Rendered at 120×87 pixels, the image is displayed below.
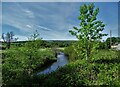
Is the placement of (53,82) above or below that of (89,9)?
below

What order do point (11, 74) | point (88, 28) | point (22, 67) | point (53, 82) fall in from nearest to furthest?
point (53, 82), point (11, 74), point (88, 28), point (22, 67)

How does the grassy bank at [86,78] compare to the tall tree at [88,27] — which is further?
the tall tree at [88,27]

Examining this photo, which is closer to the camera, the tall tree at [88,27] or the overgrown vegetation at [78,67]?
the overgrown vegetation at [78,67]

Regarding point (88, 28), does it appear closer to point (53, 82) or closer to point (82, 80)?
point (82, 80)

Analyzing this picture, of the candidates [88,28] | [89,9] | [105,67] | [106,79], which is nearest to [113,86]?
[106,79]

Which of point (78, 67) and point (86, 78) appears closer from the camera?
point (86, 78)

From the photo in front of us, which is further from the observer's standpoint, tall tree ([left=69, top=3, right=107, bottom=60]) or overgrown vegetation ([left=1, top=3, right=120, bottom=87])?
tall tree ([left=69, top=3, right=107, bottom=60])

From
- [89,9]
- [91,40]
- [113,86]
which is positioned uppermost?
[89,9]

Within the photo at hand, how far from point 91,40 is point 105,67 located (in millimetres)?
2040

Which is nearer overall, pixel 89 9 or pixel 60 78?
pixel 60 78

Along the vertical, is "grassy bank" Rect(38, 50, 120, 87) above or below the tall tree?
below

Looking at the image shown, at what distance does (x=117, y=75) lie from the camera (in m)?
9.11

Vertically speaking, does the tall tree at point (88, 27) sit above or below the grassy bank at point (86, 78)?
above

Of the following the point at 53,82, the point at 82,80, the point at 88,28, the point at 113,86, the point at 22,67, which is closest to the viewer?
the point at 113,86
